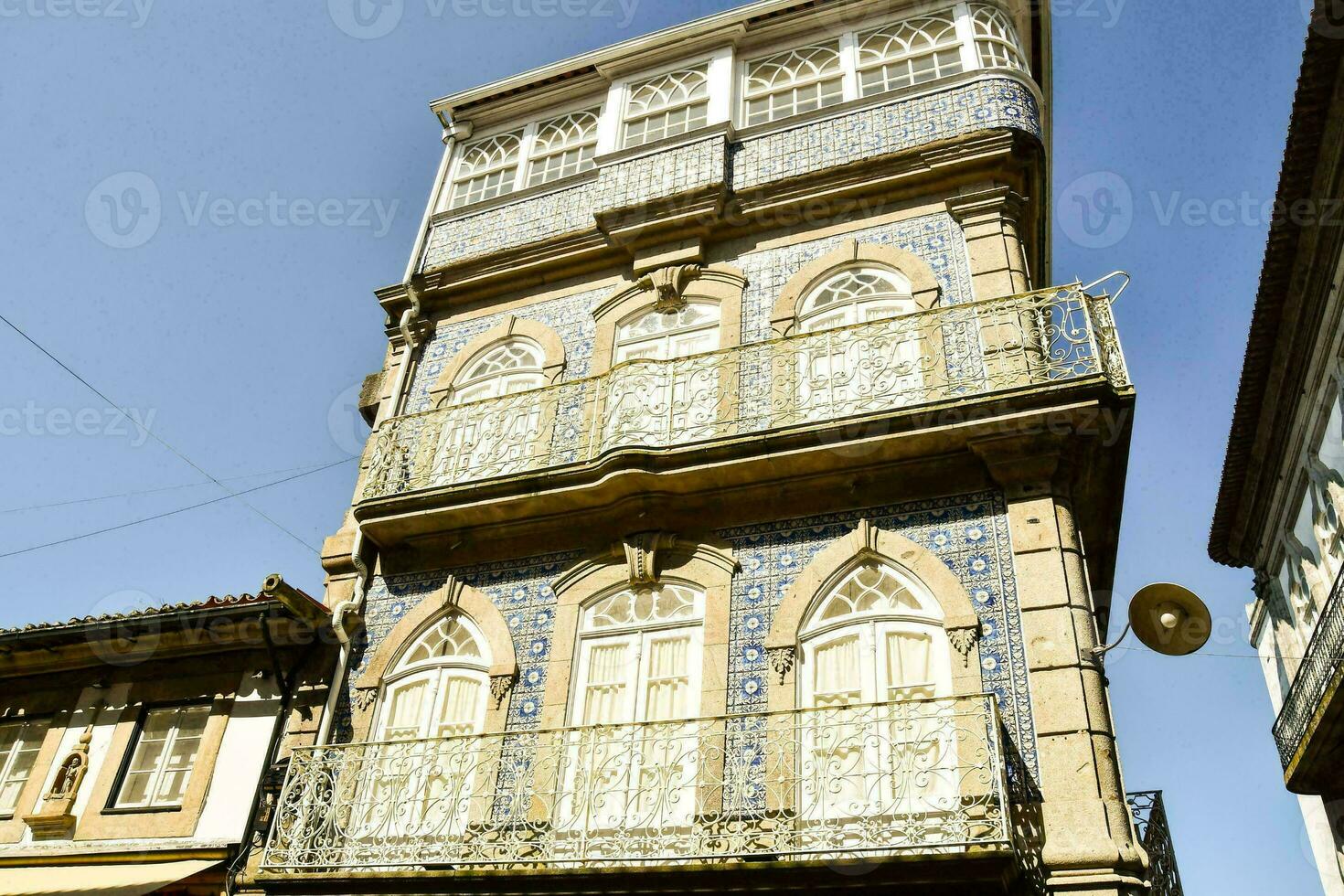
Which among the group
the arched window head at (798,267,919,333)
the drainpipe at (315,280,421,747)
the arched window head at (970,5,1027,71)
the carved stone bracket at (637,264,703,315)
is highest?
the arched window head at (970,5,1027,71)

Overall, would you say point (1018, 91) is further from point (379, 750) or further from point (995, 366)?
point (379, 750)

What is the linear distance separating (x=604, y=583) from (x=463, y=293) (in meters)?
4.75

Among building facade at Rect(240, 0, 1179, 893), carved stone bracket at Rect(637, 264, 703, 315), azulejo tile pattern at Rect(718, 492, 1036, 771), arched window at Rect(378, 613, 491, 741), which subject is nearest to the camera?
building facade at Rect(240, 0, 1179, 893)

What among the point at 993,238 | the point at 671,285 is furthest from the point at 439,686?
the point at 993,238

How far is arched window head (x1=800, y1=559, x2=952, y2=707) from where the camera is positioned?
830 cm

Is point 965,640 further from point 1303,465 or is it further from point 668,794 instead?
point 1303,465

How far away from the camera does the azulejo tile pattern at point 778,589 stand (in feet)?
26.8

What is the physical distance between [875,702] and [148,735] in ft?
24.6

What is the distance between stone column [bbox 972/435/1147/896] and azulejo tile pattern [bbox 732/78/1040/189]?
414 cm

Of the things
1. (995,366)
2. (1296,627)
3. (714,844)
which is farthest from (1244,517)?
(714,844)

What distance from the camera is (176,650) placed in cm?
1117

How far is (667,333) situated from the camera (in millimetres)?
11391

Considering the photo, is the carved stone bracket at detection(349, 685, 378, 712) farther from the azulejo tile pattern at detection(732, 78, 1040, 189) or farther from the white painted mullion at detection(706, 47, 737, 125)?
the white painted mullion at detection(706, 47, 737, 125)

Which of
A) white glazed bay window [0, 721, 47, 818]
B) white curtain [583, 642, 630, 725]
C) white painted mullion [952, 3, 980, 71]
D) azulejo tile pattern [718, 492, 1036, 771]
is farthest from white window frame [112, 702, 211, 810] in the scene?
white painted mullion [952, 3, 980, 71]
